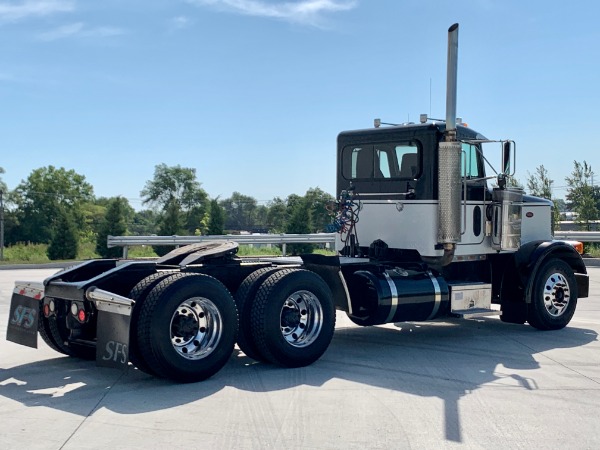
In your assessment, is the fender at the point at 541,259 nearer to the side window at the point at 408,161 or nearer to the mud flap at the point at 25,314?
the side window at the point at 408,161

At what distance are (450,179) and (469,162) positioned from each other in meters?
0.63

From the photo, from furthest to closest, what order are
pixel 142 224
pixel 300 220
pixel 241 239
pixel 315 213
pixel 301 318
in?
pixel 142 224, pixel 315 213, pixel 300 220, pixel 241 239, pixel 301 318

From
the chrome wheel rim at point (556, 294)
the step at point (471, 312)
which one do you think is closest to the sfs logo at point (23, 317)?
the step at point (471, 312)

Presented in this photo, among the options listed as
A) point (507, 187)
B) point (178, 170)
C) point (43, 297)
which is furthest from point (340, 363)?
point (178, 170)

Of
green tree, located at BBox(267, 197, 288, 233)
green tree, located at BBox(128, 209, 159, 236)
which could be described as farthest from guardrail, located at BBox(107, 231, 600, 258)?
green tree, located at BBox(128, 209, 159, 236)

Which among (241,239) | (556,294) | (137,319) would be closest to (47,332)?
(137,319)

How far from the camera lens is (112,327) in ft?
22.6

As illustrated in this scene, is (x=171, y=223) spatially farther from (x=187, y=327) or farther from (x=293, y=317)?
(x=187, y=327)

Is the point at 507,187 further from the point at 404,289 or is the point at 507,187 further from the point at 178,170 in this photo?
the point at 178,170

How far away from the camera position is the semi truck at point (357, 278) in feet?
23.4

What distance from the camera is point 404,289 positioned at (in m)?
9.07

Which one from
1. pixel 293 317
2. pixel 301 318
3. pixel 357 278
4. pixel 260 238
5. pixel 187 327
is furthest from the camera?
pixel 260 238

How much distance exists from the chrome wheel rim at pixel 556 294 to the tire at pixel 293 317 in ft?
12.6

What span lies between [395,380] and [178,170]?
272ft
